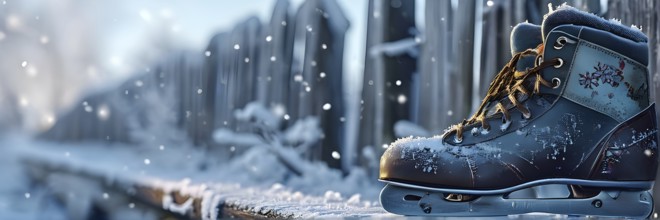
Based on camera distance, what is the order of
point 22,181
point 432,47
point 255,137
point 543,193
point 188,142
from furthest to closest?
point 188,142 → point 255,137 → point 22,181 → point 432,47 → point 543,193

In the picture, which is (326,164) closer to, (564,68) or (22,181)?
(22,181)

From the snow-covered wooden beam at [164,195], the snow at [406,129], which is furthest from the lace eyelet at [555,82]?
the snow at [406,129]

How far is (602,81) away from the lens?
865 mm

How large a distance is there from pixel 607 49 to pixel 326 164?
230 centimetres

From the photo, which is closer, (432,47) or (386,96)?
(432,47)

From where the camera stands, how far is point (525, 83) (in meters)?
0.90

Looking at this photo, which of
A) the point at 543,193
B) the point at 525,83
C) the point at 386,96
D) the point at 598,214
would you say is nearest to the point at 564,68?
the point at 525,83

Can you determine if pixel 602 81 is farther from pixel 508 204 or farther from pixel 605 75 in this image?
pixel 508 204

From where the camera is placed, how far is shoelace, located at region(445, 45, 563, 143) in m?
0.88

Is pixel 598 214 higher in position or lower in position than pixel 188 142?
lower

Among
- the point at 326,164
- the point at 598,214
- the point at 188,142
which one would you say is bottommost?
the point at 598,214

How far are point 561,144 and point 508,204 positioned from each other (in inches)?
5.3

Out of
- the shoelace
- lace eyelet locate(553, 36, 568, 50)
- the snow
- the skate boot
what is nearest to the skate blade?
the skate boot

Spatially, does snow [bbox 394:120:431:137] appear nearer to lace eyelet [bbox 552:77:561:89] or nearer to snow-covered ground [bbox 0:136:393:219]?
snow-covered ground [bbox 0:136:393:219]
